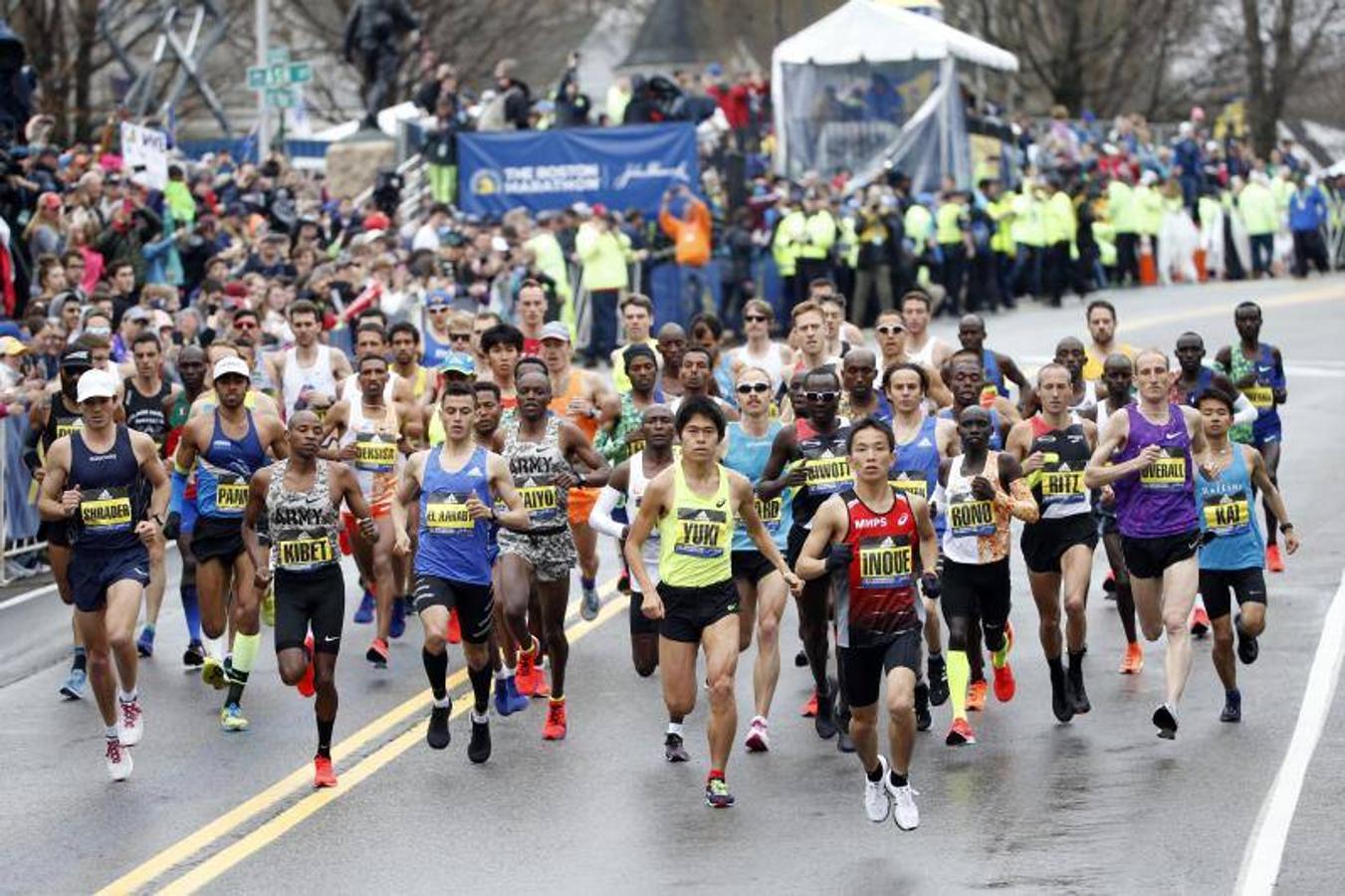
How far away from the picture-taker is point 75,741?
50.5ft

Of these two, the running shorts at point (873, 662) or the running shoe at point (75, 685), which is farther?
the running shoe at point (75, 685)

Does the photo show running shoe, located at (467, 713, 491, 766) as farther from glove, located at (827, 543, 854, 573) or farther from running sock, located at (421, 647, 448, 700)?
glove, located at (827, 543, 854, 573)

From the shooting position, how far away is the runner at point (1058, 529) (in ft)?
49.6

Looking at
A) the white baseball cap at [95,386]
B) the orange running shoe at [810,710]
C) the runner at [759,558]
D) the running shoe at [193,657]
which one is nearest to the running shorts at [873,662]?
the runner at [759,558]

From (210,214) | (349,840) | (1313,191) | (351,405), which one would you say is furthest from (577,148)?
(349,840)

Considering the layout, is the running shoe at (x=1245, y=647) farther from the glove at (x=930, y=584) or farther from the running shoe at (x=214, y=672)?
the running shoe at (x=214, y=672)

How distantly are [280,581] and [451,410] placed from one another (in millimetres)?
1250

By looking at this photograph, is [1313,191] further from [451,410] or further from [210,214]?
[451,410]

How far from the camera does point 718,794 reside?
13.1 meters

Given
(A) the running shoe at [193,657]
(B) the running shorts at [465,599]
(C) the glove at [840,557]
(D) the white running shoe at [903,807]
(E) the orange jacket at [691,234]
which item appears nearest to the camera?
(D) the white running shoe at [903,807]

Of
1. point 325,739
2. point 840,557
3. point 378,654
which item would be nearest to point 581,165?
point 378,654

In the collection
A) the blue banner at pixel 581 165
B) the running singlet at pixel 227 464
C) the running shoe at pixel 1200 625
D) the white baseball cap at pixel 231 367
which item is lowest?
the running shoe at pixel 1200 625

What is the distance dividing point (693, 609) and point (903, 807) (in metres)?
1.58

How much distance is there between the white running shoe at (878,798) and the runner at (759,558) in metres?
1.87
